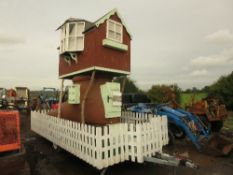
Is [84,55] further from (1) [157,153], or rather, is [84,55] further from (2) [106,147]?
(1) [157,153]

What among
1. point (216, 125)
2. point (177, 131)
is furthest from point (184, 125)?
point (216, 125)

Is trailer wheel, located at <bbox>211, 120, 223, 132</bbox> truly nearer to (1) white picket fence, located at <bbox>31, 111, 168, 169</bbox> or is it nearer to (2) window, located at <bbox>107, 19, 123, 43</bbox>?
(1) white picket fence, located at <bbox>31, 111, 168, 169</bbox>

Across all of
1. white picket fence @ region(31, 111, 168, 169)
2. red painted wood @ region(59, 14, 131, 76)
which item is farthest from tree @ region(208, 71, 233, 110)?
white picket fence @ region(31, 111, 168, 169)

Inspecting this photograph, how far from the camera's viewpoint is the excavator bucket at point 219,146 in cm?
684

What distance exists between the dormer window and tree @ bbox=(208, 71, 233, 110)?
60.3 ft

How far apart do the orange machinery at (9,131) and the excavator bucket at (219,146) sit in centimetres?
595

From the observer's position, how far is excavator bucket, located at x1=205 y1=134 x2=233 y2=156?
684 cm

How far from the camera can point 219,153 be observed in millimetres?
6832

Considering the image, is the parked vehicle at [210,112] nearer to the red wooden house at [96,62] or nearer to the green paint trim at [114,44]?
the red wooden house at [96,62]

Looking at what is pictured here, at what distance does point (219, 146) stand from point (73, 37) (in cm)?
637

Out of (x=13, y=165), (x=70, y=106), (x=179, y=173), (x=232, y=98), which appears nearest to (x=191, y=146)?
(x=179, y=173)

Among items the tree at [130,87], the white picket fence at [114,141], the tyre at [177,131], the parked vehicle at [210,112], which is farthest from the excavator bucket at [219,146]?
the tree at [130,87]

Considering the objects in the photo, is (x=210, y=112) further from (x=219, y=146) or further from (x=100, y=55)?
(x=100, y=55)

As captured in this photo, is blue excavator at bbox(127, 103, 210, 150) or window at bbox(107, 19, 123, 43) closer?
window at bbox(107, 19, 123, 43)
